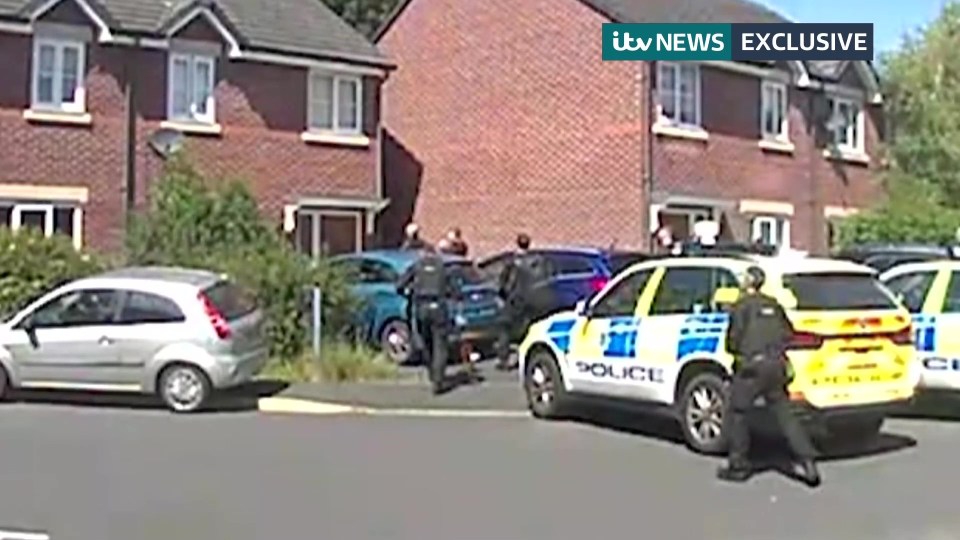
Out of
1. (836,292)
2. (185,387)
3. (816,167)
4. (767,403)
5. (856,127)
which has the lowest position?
(185,387)

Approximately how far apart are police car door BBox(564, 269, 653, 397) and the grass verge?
4.21 meters

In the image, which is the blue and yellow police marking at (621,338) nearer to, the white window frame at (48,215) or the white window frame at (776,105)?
the white window frame at (48,215)

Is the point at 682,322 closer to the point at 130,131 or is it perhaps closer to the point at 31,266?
the point at 31,266

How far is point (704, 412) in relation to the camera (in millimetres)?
12719

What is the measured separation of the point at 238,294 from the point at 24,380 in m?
2.56

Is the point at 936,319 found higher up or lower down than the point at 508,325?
higher up

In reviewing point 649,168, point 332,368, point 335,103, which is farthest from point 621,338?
point 335,103

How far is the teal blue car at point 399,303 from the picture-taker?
19297 mm

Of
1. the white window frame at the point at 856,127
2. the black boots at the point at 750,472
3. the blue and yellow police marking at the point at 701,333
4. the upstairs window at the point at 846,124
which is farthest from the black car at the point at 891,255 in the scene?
the white window frame at the point at 856,127

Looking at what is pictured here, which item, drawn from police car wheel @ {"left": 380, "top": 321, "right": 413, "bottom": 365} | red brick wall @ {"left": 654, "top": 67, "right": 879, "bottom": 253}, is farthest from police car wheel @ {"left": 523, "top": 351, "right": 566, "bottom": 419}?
red brick wall @ {"left": 654, "top": 67, "right": 879, "bottom": 253}

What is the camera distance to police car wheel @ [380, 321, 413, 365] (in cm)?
2033

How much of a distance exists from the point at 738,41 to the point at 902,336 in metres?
21.0

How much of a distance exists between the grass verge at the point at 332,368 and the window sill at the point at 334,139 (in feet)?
34.7

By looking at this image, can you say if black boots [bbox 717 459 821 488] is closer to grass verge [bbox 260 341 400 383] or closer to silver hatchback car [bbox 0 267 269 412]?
silver hatchback car [bbox 0 267 269 412]
